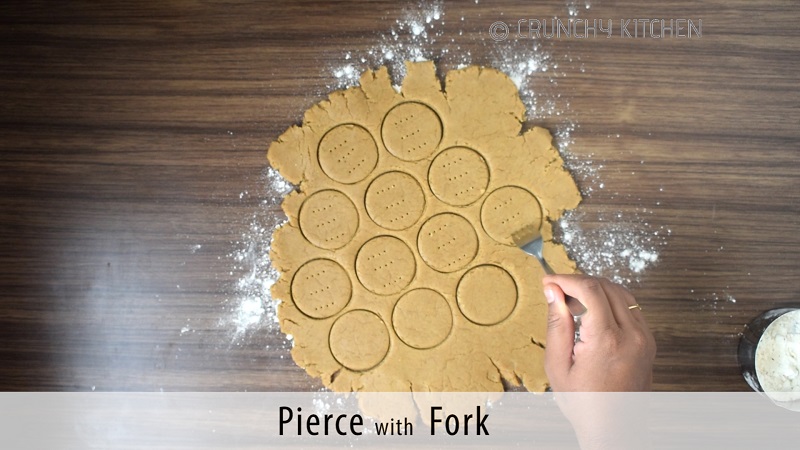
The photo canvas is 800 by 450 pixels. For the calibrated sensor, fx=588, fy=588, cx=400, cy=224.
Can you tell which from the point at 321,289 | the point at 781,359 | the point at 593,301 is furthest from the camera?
the point at 321,289

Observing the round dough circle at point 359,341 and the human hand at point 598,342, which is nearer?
the human hand at point 598,342

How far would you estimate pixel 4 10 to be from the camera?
1330 millimetres

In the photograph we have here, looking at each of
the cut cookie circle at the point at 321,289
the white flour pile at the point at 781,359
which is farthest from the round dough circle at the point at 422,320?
Result: the white flour pile at the point at 781,359

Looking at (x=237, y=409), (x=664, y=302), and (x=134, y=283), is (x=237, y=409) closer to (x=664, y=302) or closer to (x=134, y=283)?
(x=134, y=283)

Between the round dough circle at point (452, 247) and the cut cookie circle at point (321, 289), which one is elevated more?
the round dough circle at point (452, 247)

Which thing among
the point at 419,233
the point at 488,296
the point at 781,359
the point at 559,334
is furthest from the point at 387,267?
the point at 781,359

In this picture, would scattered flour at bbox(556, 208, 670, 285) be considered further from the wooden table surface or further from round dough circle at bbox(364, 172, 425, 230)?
round dough circle at bbox(364, 172, 425, 230)

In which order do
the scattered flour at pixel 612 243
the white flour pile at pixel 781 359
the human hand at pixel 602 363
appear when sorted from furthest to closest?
1. the scattered flour at pixel 612 243
2. the white flour pile at pixel 781 359
3. the human hand at pixel 602 363

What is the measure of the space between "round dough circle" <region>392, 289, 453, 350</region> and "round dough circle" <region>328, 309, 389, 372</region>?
38mm

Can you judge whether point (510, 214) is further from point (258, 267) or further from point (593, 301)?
point (258, 267)

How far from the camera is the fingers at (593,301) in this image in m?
0.98

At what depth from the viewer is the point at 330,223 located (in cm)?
127

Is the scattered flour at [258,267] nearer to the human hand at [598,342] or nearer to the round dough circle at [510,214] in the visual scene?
the round dough circle at [510,214]

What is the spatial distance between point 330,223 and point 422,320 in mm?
285
